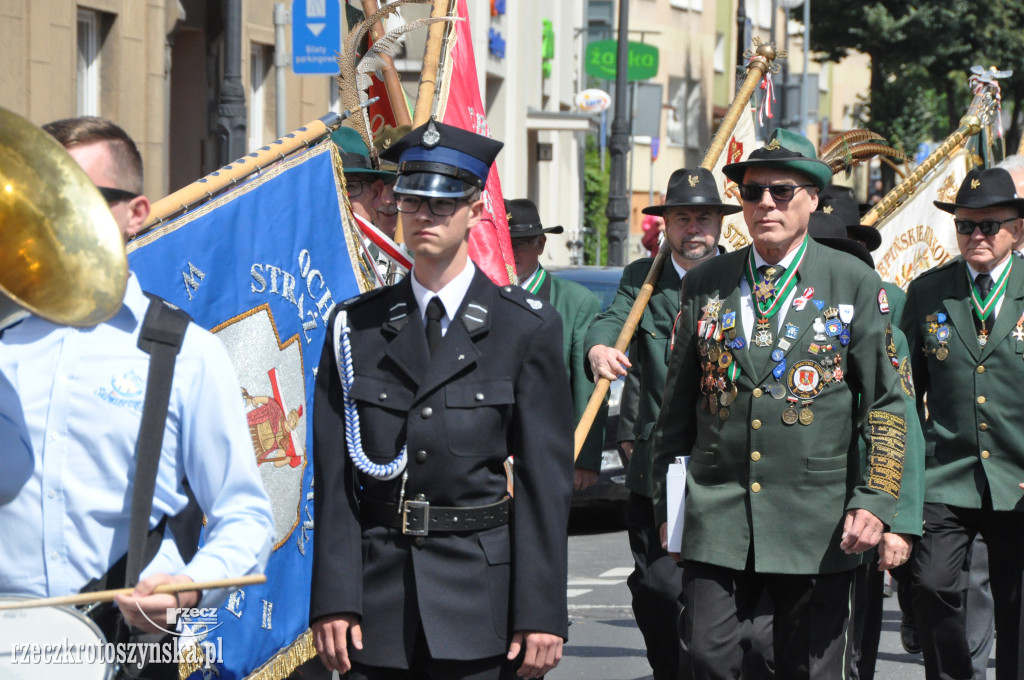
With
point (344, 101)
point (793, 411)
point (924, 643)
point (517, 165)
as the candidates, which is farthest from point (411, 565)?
point (517, 165)

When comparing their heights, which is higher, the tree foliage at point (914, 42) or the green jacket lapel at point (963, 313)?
the tree foliage at point (914, 42)

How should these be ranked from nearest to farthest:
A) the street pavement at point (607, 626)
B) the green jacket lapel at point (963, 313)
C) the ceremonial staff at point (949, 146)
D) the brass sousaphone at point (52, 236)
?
the brass sousaphone at point (52, 236) < the green jacket lapel at point (963, 313) < the street pavement at point (607, 626) < the ceremonial staff at point (949, 146)

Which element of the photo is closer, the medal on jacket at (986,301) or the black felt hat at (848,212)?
the medal on jacket at (986,301)

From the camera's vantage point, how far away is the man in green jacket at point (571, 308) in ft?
23.6

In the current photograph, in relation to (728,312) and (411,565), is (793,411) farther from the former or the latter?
(411,565)

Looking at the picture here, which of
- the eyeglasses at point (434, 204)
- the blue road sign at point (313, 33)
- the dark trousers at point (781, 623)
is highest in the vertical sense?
the blue road sign at point (313, 33)

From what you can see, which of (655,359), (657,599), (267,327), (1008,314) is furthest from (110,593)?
(1008,314)

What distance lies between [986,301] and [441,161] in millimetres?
3408

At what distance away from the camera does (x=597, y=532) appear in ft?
39.9

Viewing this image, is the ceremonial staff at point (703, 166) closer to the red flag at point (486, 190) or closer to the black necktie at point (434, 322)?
the red flag at point (486, 190)

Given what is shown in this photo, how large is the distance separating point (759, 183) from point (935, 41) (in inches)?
1476

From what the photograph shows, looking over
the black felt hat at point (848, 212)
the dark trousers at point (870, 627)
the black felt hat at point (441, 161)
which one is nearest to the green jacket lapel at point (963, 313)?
the black felt hat at point (848, 212)

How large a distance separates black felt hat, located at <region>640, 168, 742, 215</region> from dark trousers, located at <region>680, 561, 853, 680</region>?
2259 millimetres

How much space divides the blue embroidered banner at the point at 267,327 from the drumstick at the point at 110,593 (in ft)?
5.98
